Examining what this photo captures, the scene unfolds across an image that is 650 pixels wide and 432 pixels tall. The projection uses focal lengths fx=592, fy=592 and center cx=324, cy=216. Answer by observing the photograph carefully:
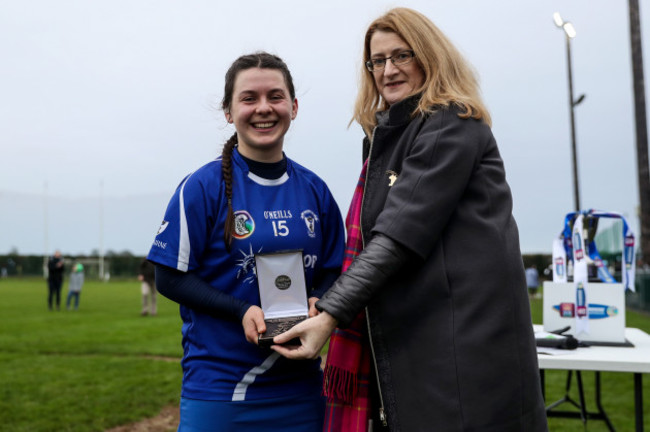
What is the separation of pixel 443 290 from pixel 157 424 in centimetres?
442

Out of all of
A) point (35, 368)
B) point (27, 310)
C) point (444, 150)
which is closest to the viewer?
point (444, 150)

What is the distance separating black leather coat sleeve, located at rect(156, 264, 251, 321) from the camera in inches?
74.2

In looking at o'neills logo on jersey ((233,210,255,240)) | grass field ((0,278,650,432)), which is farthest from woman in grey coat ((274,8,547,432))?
grass field ((0,278,650,432))

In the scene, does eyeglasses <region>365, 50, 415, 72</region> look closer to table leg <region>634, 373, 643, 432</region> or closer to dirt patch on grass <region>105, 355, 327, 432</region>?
table leg <region>634, 373, 643, 432</region>

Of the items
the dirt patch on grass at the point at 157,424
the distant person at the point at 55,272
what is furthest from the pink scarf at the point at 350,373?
the distant person at the point at 55,272

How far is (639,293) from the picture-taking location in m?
16.8

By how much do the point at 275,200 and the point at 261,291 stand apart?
33 centimetres

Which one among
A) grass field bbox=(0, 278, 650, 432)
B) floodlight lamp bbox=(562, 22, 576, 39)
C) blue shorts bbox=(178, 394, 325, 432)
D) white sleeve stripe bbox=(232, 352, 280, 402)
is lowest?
grass field bbox=(0, 278, 650, 432)

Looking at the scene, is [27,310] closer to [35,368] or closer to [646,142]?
[35,368]

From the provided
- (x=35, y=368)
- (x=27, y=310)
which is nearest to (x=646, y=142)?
(x=35, y=368)

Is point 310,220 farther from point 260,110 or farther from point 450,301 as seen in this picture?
point 450,301

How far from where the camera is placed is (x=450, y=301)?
1.72m

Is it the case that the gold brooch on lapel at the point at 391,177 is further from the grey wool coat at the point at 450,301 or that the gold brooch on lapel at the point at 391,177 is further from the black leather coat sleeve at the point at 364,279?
the black leather coat sleeve at the point at 364,279

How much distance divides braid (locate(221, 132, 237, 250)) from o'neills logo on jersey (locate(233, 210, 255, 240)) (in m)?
0.02
